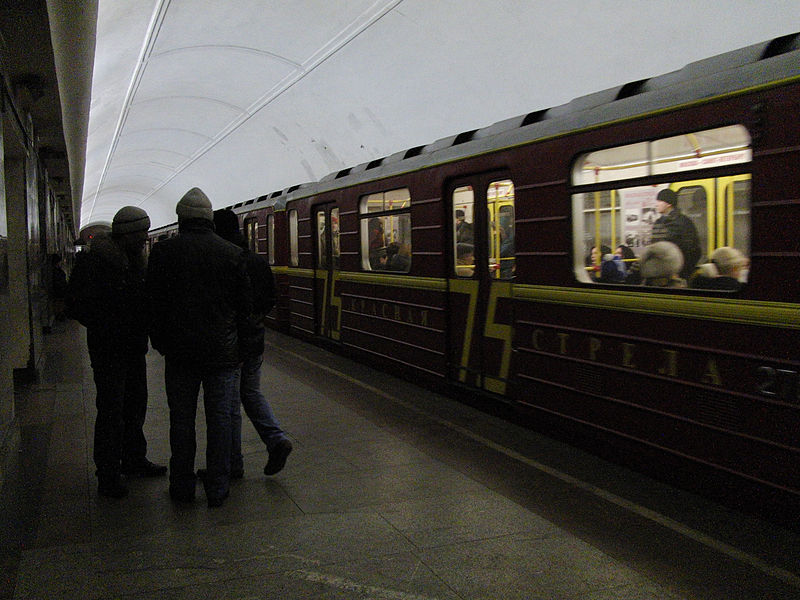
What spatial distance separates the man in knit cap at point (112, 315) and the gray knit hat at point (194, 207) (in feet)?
1.16

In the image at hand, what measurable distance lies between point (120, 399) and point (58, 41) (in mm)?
4555

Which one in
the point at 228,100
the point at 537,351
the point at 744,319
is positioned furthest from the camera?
the point at 228,100

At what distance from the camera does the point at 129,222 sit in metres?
5.19

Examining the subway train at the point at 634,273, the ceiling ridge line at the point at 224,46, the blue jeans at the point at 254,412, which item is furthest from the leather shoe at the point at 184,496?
the ceiling ridge line at the point at 224,46

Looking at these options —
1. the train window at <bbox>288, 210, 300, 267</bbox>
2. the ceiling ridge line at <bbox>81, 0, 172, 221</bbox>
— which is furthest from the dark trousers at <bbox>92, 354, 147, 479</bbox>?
the ceiling ridge line at <bbox>81, 0, 172, 221</bbox>

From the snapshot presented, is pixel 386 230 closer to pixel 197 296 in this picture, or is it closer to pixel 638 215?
pixel 638 215

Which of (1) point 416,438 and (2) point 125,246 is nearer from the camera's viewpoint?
(2) point 125,246

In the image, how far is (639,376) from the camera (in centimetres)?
539

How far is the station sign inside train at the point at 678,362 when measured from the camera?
4375 millimetres

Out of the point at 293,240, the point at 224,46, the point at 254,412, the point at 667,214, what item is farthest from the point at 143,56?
the point at 667,214

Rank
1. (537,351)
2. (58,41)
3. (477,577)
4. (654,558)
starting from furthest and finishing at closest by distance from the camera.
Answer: (58,41)
(537,351)
(654,558)
(477,577)

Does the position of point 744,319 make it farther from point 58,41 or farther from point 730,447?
point 58,41

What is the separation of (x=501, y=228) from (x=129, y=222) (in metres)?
3.46

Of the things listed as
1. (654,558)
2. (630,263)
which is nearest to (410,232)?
(630,263)
